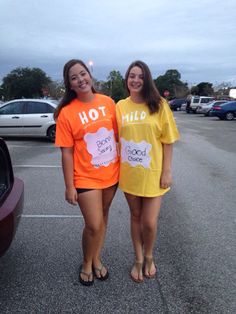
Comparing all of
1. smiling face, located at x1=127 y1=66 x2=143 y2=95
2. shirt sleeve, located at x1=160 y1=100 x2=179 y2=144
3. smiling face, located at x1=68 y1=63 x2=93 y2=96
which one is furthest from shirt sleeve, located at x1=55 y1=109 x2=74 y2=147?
shirt sleeve, located at x1=160 y1=100 x2=179 y2=144

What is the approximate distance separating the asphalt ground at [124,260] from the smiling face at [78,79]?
1.60 m

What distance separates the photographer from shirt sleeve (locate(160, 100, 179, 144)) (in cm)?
312

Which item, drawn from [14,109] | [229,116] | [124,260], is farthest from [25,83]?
[124,260]

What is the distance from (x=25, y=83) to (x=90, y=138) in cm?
5336

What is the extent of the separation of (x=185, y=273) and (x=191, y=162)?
19.9 ft

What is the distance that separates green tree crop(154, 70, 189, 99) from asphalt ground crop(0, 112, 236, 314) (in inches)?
3253

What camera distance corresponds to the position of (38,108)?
1340 centimetres

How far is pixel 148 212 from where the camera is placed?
3.30 meters

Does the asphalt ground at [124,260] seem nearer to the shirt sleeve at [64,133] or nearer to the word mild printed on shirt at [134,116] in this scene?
the shirt sleeve at [64,133]

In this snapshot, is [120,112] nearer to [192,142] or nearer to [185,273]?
[185,273]

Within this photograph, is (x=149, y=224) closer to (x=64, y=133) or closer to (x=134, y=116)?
(x=134, y=116)

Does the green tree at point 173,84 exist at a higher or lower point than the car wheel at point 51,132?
lower

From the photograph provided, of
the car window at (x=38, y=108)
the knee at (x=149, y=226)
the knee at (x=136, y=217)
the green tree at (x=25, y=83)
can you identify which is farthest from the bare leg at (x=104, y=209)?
the green tree at (x=25, y=83)

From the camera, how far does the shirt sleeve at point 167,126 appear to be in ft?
10.2
